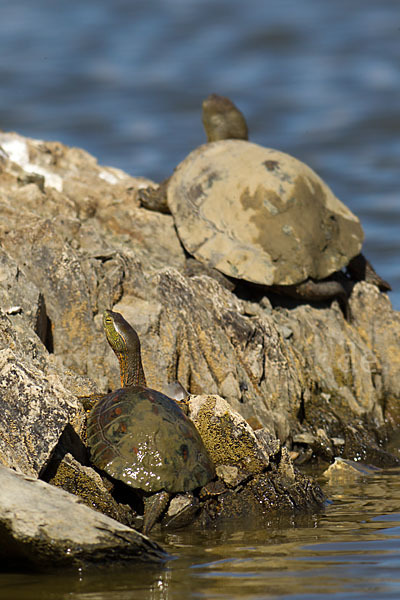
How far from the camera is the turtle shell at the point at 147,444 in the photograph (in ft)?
15.0

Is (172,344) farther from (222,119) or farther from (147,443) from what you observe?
(222,119)

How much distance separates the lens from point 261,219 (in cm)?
820

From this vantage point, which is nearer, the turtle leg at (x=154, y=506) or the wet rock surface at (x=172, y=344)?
the turtle leg at (x=154, y=506)

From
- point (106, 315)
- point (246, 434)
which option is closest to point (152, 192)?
point (106, 315)

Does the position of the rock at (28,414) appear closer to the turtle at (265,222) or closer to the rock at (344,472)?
the rock at (344,472)

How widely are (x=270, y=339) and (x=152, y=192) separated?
7.97ft

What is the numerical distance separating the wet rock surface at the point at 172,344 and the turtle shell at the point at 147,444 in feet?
0.50

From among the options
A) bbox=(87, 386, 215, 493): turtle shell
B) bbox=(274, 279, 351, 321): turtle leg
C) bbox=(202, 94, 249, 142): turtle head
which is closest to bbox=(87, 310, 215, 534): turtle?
bbox=(87, 386, 215, 493): turtle shell

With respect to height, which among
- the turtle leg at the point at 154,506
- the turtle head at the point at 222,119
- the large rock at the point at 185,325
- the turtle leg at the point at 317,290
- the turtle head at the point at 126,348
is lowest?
the turtle leg at the point at 154,506

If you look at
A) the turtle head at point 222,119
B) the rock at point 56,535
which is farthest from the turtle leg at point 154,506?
the turtle head at point 222,119

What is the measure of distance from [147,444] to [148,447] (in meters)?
0.02

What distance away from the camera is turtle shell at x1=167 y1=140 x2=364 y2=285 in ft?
26.1

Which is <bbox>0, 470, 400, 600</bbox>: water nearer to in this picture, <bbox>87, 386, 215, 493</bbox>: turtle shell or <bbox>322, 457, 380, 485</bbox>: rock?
<bbox>87, 386, 215, 493</bbox>: turtle shell

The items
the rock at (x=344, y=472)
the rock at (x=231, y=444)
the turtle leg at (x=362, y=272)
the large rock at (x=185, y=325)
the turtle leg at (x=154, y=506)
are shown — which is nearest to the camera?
the turtle leg at (x=154, y=506)
